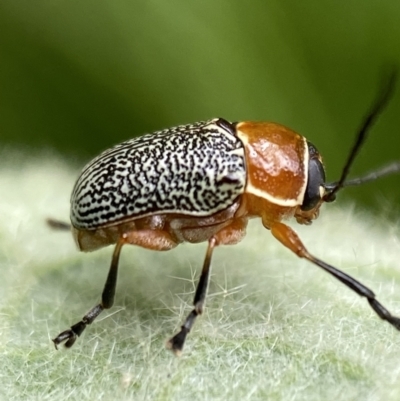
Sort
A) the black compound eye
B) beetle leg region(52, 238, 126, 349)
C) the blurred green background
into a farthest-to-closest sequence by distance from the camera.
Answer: the blurred green background
the black compound eye
beetle leg region(52, 238, 126, 349)

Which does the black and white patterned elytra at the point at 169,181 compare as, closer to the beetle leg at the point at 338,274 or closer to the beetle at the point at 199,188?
the beetle at the point at 199,188

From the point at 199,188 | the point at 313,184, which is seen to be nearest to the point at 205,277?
the point at 199,188

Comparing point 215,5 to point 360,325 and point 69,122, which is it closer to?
point 69,122

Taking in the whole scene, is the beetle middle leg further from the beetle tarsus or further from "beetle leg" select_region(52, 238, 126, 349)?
"beetle leg" select_region(52, 238, 126, 349)

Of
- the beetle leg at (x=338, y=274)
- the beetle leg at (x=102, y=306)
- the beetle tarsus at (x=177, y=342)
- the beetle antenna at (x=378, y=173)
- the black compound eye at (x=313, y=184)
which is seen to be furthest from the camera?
the black compound eye at (x=313, y=184)

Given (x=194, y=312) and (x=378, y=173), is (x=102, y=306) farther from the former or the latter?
(x=378, y=173)

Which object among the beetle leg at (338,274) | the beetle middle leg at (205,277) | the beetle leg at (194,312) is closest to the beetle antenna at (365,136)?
the beetle leg at (338,274)

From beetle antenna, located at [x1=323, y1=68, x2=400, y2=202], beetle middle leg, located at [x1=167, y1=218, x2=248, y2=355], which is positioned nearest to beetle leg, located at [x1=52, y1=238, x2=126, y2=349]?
beetle middle leg, located at [x1=167, y1=218, x2=248, y2=355]
